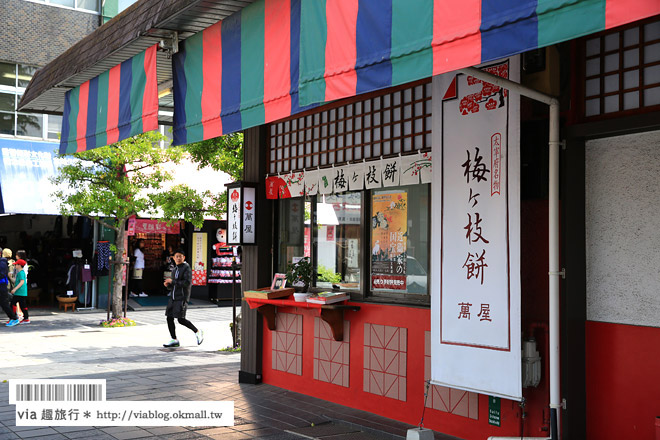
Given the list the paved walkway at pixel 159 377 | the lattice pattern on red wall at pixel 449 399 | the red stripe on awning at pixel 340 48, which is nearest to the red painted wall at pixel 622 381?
the lattice pattern on red wall at pixel 449 399

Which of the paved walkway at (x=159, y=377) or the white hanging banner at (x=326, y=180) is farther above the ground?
the white hanging banner at (x=326, y=180)

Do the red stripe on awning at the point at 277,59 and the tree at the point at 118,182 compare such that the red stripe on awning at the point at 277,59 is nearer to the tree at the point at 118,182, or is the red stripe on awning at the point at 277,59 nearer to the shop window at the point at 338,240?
the shop window at the point at 338,240

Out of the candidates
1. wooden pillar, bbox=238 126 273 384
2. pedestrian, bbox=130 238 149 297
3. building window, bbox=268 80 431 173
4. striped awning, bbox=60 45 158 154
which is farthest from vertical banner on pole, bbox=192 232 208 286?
building window, bbox=268 80 431 173

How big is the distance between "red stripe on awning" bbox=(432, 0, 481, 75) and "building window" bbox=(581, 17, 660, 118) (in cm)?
184

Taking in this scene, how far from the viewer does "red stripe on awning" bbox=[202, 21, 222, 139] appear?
22.4 feet

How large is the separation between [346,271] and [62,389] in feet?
11.7

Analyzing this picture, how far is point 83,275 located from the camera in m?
19.9

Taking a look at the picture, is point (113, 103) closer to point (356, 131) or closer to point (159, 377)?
point (356, 131)

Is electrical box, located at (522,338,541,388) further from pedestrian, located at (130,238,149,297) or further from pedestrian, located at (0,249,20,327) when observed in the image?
pedestrian, located at (130,238,149,297)

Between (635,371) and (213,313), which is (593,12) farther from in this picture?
(213,313)

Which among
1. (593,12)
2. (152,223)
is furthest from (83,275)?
(593,12)

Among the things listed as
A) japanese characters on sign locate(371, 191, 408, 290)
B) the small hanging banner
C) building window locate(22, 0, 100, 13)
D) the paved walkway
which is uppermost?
building window locate(22, 0, 100, 13)

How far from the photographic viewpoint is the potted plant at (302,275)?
8.69 meters

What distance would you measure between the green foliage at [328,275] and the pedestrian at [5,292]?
1145 centimetres
